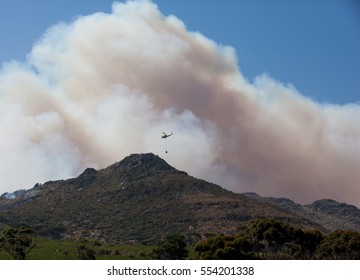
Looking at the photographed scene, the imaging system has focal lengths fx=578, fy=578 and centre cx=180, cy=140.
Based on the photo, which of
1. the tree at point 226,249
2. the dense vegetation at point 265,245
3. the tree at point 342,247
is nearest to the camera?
the tree at point 226,249

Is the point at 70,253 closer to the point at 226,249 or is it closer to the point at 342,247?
the point at 226,249

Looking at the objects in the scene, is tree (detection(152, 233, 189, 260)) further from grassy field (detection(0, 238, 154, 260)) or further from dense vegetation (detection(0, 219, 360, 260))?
grassy field (detection(0, 238, 154, 260))

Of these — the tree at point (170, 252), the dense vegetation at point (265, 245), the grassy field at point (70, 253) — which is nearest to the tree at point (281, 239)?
the dense vegetation at point (265, 245)

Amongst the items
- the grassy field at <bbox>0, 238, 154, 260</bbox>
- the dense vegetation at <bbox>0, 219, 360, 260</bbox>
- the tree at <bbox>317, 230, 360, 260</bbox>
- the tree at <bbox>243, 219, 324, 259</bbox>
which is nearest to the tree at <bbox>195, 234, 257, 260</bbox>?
the dense vegetation at <bbox>0, 219, 360, 260</bbox>

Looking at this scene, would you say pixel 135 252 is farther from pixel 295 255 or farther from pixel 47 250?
pixel 295 255

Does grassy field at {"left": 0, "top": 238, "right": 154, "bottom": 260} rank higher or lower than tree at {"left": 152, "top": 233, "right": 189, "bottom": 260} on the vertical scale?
higher

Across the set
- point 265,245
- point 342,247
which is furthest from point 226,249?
point 342,247

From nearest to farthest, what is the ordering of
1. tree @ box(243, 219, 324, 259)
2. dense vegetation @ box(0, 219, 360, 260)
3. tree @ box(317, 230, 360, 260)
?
dense vegetation @ box(0, 219, 360, 260) < tree @ box(317, 230, 360, 260) < tree @ box(243, 219, 324, 259)

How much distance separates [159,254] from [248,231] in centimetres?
1874

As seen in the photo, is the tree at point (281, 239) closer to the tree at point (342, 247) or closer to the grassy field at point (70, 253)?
the tree at point (342, 247)

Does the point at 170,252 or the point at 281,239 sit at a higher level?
the point at 281,239

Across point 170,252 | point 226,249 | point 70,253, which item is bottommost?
point 226,249

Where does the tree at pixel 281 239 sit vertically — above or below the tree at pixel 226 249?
above

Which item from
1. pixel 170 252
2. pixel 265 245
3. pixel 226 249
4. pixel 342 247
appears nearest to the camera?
pixel 226 249
